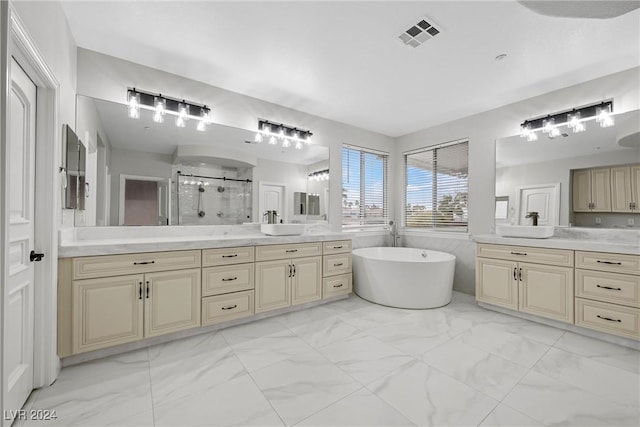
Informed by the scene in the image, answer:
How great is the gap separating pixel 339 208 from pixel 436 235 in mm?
1572

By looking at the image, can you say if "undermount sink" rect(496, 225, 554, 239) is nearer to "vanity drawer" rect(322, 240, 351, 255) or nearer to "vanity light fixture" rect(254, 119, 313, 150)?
"vanity drawer" rect(322, 240, 351, 255)

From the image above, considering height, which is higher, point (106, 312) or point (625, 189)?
point (625, 189)

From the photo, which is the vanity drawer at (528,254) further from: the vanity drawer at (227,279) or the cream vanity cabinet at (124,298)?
the cream vanity cabinet at (124,298)

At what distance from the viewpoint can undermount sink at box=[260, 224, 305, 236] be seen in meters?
3.20

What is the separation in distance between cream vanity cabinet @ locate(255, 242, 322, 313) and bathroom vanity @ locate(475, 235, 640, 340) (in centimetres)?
196

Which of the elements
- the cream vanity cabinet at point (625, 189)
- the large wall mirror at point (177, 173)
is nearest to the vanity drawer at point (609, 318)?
the cream vanity cabinet at point (625, 189)

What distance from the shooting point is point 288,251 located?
10.1 feet

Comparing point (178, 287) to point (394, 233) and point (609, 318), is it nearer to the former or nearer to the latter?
point (394, 233)

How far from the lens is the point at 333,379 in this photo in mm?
1885

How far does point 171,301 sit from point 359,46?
2.70 meters

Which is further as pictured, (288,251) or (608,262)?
(288,251)

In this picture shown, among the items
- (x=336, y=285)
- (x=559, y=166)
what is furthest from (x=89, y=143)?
(x=559, y=166)

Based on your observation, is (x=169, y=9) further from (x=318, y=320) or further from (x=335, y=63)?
(x=318, y=320)

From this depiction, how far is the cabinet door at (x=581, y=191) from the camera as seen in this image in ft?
9.77
